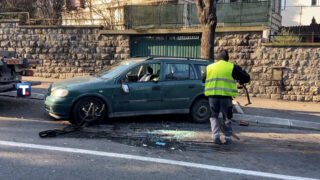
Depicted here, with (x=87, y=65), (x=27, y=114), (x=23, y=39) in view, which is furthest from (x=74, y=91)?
(x=23, y=39)

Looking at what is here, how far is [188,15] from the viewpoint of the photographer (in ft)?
43.1

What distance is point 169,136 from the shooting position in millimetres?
6418

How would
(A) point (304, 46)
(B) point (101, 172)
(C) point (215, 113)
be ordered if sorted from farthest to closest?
(A) point (304, 46) → (C) point (215, 113) → (B) point (101, 172)

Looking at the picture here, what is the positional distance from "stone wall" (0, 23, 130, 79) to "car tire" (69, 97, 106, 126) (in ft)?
22.3

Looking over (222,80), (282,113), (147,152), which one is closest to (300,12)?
(282,113)

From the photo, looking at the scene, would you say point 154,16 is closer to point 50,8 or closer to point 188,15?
point 188,15

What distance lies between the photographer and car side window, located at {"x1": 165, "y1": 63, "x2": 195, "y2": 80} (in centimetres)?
757

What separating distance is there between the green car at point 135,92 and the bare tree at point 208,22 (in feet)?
6.78

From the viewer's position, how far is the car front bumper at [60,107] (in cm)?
659

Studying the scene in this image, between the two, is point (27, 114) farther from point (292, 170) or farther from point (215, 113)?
point (292, 170)

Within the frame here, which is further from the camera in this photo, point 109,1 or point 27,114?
point 109,1

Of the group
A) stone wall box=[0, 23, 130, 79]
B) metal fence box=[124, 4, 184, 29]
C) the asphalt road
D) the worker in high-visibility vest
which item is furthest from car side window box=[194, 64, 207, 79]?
stone wall box=[0, 23, 130, 79]

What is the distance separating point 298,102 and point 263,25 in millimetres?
3211

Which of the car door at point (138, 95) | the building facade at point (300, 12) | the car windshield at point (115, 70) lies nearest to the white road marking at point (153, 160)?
the car door at point (138, 95)
